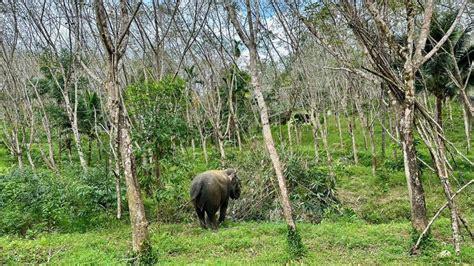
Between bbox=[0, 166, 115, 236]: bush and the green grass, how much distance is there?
1052 millimetres

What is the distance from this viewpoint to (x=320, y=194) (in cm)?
1489

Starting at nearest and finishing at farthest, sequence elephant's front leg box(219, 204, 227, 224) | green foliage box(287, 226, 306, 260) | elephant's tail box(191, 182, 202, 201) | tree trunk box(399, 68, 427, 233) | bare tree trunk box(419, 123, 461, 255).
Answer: bare tree trunk box(419, 123, 461, 255) → tree trunk box(399, 68, 427, 233) → green foliage box(287, 226, 306, 260) → elephant's tail box(191, 182, 202, 201) → elephant's front leg box(219, 204, 227, 224)

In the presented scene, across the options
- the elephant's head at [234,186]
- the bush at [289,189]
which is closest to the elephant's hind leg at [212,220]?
the elephant's head at [234,186]

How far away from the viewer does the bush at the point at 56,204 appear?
40.5 ft

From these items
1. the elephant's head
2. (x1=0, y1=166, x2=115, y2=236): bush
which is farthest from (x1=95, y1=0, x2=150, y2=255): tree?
the elephant's head

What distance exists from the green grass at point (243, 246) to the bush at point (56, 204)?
1.05 meters

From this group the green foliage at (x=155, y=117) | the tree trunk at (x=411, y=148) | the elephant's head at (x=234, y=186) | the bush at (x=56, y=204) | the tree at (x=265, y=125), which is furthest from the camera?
the elephant's head at (x=234, y=186)

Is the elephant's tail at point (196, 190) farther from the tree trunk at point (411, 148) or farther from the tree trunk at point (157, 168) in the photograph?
the tree trunk at point (411, 148)

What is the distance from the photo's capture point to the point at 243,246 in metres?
10.0

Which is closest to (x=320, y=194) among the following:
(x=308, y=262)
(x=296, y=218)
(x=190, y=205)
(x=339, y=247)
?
(x=296, y=218)

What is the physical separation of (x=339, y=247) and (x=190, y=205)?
5750mm

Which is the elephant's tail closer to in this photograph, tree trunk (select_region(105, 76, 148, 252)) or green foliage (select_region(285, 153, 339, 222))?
green foliage (select_region(285, 153, 339, 222))

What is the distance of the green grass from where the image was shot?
8.60 meters

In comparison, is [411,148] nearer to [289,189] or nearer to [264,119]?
[264,119]
